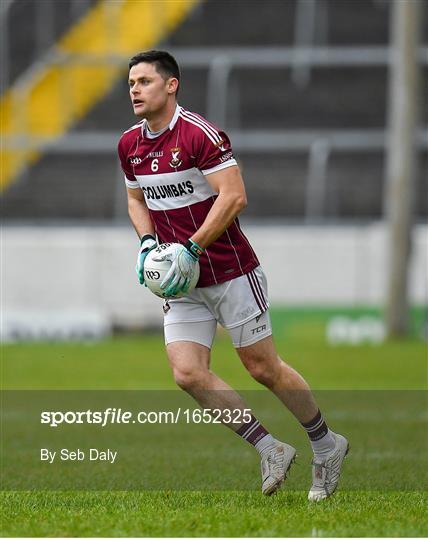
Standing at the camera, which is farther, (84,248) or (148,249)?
(84,248)

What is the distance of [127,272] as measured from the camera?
62.6 feet

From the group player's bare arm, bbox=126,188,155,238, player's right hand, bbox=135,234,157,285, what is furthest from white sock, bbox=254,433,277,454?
player's bare arm, bbox=126,188,155,238

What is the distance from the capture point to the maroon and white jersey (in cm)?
640

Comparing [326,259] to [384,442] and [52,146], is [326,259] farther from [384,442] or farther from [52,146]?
[384,442]

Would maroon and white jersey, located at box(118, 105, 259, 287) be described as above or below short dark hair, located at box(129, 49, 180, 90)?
below

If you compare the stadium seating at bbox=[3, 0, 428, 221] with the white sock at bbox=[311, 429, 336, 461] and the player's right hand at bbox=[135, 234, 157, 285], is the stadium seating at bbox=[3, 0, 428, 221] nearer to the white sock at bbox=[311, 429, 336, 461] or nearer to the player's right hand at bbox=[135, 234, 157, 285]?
the white sock at bbox=[311, 429, 336, 461]

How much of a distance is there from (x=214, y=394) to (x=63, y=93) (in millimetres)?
16816

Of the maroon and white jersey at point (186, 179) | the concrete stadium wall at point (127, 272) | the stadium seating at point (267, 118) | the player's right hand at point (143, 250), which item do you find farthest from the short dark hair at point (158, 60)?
the stadium seating at point (267, 118)

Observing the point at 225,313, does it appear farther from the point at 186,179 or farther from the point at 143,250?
the point at 186,179

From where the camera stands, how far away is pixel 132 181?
22.2ft

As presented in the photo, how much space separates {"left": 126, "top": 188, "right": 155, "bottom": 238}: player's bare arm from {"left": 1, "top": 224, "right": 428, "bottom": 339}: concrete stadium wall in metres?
11.7

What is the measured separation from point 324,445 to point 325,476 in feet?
0.69

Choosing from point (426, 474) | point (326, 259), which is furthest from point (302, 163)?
point (426, 474)

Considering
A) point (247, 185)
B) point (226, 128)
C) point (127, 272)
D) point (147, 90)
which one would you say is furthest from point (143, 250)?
point (226, 128)
